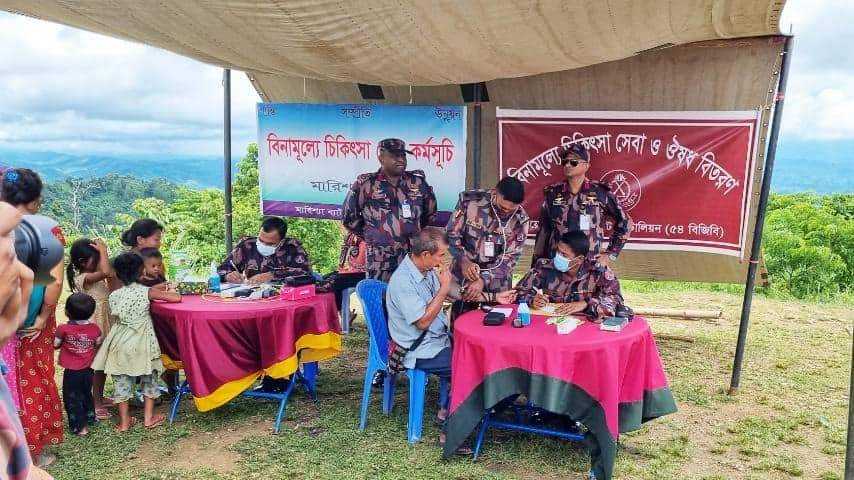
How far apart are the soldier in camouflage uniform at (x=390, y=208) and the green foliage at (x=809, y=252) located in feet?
19.4

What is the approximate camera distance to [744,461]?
3.87m

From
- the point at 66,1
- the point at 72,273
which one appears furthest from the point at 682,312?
the point at 66,1

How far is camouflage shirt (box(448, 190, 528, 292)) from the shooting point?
471 centimetres

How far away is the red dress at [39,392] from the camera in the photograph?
376 cm

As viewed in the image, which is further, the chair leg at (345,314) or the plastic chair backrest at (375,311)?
the chair leg at (345,314)

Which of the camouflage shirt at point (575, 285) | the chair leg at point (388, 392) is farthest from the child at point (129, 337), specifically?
the camouflage shirt at point (575, 285)

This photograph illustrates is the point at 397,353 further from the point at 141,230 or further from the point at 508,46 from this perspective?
the point at 141,230

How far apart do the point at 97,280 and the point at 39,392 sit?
76 centimetres

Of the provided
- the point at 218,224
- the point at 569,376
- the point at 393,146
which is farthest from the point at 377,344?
the point at 218,224

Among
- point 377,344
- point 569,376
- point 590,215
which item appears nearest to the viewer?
point 569,376

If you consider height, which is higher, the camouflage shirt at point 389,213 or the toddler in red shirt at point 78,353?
the camouflage shirt at point 389,213

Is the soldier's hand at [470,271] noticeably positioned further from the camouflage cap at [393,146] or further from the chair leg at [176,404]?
the chair leg at [176,404]

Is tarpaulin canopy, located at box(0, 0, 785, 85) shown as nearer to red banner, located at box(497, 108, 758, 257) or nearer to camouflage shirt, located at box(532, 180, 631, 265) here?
camouflage shirt, located at box(532, 180, 631, 265)

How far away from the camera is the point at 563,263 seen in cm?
406
